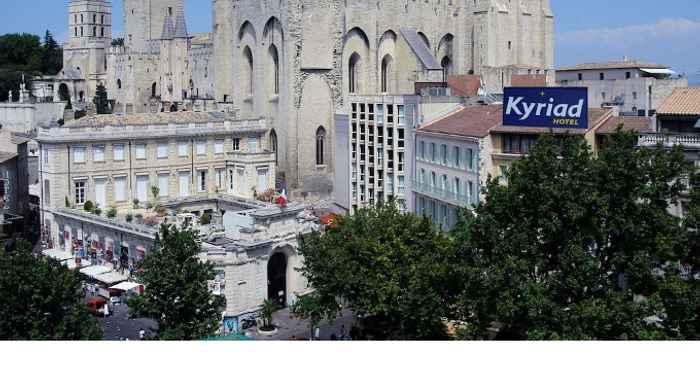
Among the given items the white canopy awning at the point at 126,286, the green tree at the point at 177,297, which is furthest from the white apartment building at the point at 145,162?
the green tree at the point at 177,297

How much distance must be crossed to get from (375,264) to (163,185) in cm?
1349

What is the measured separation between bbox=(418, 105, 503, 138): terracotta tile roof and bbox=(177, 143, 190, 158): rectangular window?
7908 millimetres

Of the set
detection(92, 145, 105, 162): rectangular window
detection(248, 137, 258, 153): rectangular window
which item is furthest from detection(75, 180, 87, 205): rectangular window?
detection(248, 137, 258, 153): rectangular window

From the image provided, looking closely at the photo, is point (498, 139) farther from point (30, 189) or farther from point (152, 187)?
point (30, 189)

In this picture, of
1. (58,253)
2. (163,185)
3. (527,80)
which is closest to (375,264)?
(58,253)

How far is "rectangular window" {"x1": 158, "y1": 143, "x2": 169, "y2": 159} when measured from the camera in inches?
1255

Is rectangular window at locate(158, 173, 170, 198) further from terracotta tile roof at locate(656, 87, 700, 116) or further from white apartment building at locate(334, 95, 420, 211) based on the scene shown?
terracotta tile roof at locate(656, 87, 700, 116)

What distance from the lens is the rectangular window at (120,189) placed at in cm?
3086

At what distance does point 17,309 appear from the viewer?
639 inches

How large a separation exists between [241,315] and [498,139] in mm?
7784

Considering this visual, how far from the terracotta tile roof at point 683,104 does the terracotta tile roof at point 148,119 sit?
15813 millimetres

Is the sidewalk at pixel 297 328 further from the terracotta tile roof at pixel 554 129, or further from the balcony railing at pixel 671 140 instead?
the balcony railing at pixel 671 140

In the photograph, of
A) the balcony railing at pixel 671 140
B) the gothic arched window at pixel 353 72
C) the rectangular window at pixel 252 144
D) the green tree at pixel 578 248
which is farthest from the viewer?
the gothic arched window at pixel 353 72

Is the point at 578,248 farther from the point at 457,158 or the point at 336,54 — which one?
the point at 336,54
